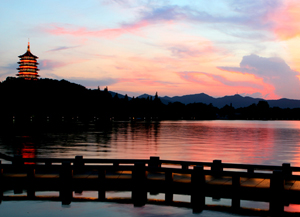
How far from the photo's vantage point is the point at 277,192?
13.6m

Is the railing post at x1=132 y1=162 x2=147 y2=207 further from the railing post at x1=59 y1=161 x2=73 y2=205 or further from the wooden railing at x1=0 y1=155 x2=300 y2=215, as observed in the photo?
the railing post at x1=59 y1=161 x2=73 y2=205

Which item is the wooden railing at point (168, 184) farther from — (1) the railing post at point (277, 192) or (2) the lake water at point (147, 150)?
(2) the lake water at point (147, 150)

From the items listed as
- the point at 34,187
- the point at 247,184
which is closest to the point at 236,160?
the point at 247,184

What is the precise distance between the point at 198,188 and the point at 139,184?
2.49 m

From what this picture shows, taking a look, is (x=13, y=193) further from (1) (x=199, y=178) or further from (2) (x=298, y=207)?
(2) (x=298, y=207)

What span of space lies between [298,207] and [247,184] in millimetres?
3983

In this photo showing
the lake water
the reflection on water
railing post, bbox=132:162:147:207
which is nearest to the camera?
railing post, bbox=132:162:147:207

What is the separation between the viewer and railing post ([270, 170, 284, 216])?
44.6 ft

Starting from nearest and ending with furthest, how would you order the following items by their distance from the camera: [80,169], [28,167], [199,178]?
[199,178], [28,167], [80,169]

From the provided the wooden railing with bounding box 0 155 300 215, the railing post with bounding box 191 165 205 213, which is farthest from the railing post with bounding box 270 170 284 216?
the railing post with bounding box 191 165 205 213

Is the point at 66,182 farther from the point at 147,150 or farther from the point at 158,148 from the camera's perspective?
the point at 158,148

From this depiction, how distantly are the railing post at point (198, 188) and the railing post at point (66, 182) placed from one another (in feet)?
17.2

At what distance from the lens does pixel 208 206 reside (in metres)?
15.6

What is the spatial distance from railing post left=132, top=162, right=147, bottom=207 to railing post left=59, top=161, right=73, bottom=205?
276 centimetres
